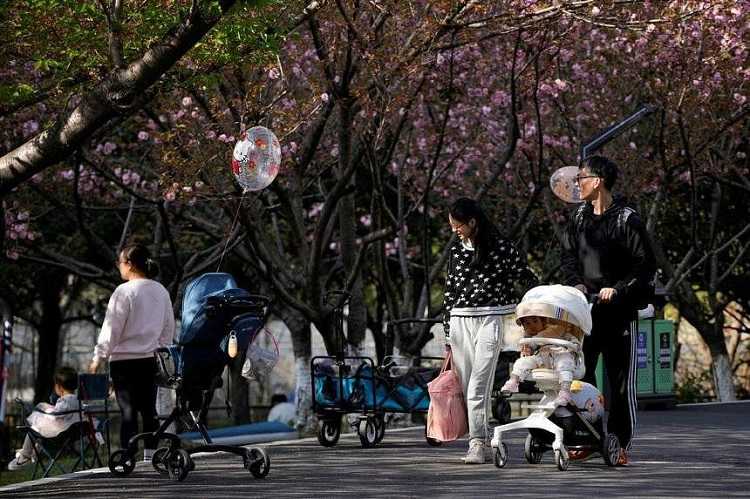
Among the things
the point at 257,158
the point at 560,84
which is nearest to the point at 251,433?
the point at 560,84

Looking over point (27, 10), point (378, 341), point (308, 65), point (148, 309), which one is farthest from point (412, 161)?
point (148, 309)

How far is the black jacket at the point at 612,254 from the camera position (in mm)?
10781

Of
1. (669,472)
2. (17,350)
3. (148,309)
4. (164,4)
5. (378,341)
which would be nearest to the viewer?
(669,472)

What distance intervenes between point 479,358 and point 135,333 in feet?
7.95

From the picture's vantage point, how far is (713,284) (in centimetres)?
2756

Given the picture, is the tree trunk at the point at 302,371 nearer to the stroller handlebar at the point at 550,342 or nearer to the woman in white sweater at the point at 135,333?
the woman in white sweater at the point at 135,333

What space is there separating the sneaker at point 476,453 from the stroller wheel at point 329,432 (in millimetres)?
2400

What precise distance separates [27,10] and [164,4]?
4.73 ft

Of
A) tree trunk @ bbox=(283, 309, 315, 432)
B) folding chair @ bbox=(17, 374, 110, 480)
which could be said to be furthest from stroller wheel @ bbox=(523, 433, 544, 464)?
tree trunk @ bbox=(283, 309, 315, 432)

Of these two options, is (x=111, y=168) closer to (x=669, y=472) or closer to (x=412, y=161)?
(x=412, y=161)

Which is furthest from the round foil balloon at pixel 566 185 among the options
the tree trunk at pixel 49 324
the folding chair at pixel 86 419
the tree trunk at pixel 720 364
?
the tree trunk at pixel 49 324

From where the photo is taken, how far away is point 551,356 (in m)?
10.7

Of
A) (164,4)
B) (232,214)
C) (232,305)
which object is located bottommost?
(232,305)

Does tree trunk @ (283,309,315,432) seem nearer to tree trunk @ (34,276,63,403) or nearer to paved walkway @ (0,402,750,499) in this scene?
paved walkway @ (0,402,750,499)
